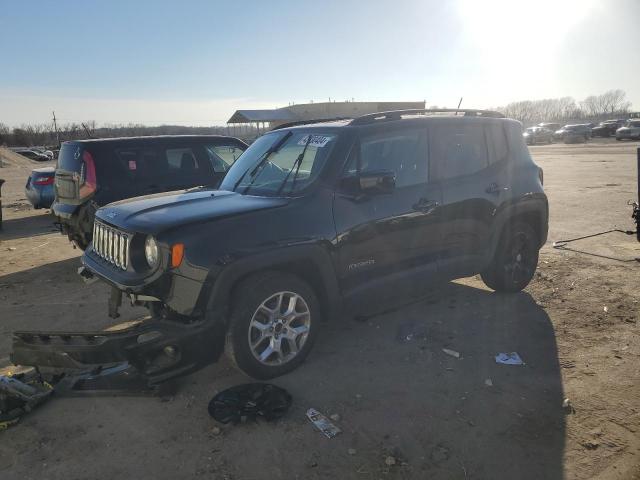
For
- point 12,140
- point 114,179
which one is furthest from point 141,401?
point 12,140

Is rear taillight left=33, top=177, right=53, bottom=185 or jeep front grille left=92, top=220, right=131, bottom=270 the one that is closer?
jeep front grille left=92, top=220, right=131, bottom=270

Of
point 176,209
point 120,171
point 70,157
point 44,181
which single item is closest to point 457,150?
point 176,209

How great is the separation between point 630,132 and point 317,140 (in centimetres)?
4239

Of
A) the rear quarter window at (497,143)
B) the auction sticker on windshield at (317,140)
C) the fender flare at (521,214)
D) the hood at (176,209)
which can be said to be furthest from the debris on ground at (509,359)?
the auction sticker on windshield at (317,140)

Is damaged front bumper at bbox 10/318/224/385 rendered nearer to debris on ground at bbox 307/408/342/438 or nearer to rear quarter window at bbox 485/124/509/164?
debris on ground at bbox 307/408/342/438

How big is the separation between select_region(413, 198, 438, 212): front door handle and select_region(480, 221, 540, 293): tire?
1.20m

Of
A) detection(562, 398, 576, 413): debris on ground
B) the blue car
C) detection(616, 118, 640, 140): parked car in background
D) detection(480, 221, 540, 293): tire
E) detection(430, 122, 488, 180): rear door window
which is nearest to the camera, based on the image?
detection(562, 398, 576, 413): debris on ground

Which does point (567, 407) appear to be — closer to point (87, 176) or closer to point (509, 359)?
point (509, 359)

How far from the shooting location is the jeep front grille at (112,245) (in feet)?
11.6

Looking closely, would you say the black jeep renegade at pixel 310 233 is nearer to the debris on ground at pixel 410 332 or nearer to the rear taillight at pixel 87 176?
the debris on ground at pixel 410 332

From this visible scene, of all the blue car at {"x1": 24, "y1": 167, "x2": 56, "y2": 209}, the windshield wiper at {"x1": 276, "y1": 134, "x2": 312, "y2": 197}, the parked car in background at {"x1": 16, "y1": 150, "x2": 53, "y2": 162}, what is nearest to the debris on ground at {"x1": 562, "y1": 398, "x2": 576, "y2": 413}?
the windshield wiper at {"x1": 276, "y1": 134, "x2": 312, "y2": 197}

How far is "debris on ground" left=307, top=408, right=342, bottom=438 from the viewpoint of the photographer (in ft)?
10.0

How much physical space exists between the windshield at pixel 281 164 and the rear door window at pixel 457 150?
109 cm

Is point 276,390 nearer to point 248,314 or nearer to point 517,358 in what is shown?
point 248,314
